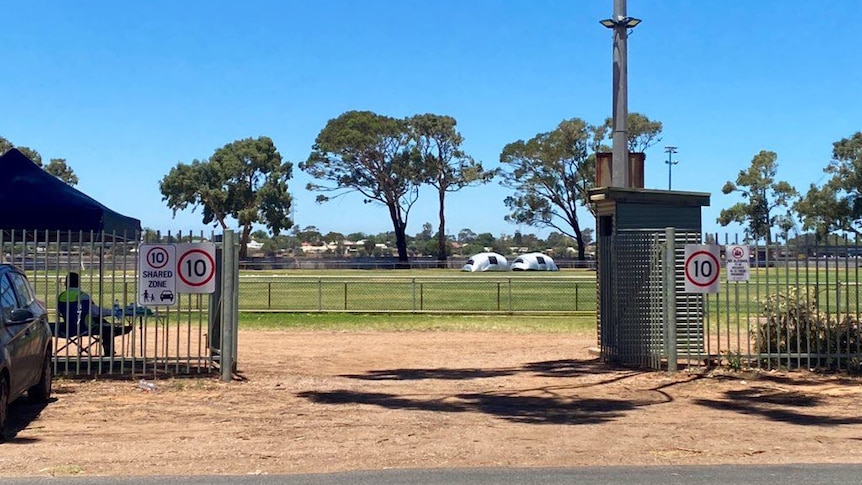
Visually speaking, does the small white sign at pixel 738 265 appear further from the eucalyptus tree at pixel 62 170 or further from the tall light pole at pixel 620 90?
the eucalyptus tree at pixel 62 170

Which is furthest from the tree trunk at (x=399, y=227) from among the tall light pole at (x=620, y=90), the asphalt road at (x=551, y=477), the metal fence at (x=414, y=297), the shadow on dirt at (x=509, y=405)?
the asphalt road at (x=551, y=477)

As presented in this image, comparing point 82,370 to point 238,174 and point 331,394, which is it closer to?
point 331,394

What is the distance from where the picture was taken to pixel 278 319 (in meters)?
23.4

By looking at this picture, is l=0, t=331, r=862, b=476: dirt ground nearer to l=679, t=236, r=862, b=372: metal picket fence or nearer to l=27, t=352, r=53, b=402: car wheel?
l=27, t=352, r=53, b=402: car wheel

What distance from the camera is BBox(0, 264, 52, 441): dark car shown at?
8.39 m

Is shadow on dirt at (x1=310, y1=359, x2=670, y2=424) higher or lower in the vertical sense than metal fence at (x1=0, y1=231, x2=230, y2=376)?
lower

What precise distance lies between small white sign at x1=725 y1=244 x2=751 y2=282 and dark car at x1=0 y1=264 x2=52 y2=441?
901 cm

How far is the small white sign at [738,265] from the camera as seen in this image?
12.7 meters

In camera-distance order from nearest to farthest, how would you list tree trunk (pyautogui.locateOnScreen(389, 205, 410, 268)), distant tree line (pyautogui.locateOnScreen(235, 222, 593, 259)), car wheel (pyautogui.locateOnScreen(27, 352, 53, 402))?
car wheel (pyautogui.locateOnScreen(27, 352, 53, 402)), tree trunk (pyautogui.locateOnScreen(389, 205, 410, 268)), distant tree line (pyautogui.locateOnScreen(235, 222, 593, 259))

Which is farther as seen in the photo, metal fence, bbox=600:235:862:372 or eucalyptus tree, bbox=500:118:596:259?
eucalyptus tree, bbox=500:118:596:259

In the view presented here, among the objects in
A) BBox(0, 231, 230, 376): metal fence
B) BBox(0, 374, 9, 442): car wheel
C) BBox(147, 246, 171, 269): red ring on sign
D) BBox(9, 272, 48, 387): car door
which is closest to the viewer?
BBox(0, 374, 9, 442): car wheel

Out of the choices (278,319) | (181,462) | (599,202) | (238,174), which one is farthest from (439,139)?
(181,462)

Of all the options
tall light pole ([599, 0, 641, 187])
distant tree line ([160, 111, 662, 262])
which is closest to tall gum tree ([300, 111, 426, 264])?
distant tree line ([160, 111, 662, 262])

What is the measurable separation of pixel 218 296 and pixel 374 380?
2499 mm
